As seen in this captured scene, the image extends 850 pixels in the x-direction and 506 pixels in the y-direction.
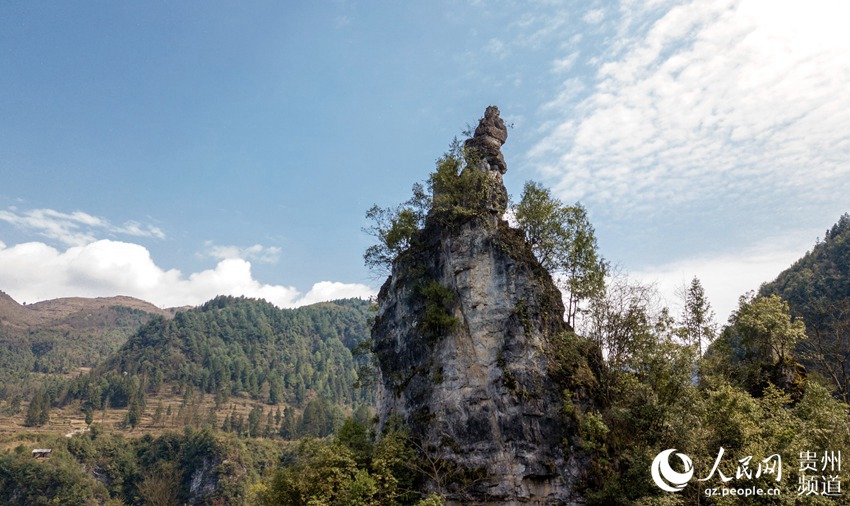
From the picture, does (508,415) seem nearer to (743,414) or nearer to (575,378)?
(575,378)

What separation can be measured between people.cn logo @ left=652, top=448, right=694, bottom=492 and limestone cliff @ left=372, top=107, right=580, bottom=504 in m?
4.57

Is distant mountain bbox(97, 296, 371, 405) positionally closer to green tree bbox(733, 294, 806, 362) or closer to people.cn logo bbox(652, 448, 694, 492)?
green tree bbox(733, 294, 806, 362)

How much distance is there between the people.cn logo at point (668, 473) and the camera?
62.7 feet

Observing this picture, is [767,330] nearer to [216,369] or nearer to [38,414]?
[38,414]

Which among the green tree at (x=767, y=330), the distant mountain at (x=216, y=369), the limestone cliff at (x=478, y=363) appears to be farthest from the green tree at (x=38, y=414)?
the green tree at (x=767, y=330)

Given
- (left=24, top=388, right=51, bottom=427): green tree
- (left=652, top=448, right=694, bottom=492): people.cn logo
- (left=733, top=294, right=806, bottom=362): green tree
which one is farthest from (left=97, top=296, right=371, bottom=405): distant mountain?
(left=652, top=448, right=694, bottom=492): people.cn logo

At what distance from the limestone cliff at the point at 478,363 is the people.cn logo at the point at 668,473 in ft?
15.0

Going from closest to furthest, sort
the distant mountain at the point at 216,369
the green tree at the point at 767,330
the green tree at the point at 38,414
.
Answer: the green tree at the point at 767,330 < the green tree at the point at 38,414 < the distant mountain at the point at 216,369

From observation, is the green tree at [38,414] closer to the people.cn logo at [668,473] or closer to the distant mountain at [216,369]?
the distant mountain at [216,369]

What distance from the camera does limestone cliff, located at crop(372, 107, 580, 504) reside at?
2378cm

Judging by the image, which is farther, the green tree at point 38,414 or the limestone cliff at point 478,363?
the green tree at point 38,414

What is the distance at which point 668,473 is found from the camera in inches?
773

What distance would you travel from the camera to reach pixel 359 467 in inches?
997

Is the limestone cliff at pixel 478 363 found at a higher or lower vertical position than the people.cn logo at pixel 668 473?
higher
